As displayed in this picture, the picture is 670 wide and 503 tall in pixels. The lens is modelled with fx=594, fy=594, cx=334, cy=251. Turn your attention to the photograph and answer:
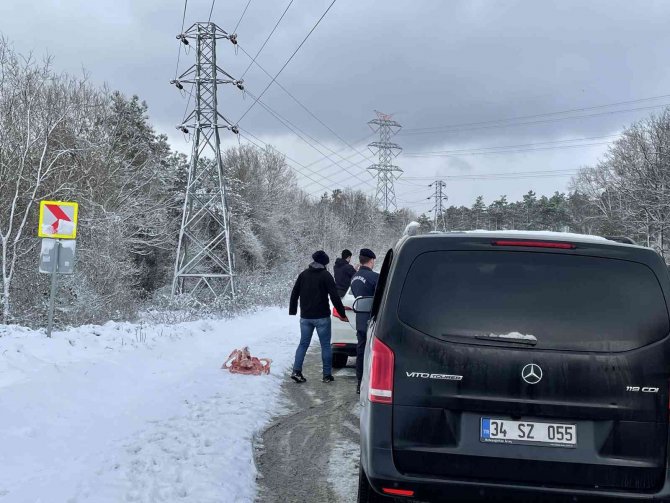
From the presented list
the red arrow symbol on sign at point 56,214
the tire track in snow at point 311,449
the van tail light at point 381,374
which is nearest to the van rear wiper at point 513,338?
the van tail light at point 381,374

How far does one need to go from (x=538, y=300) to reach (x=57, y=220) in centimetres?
880

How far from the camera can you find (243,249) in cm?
4244

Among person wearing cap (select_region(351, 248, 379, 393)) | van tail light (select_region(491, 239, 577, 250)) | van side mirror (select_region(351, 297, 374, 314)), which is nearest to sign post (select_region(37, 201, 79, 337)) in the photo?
person wearing cap (select_region(351, 248, 379, 393))

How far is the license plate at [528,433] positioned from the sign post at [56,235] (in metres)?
8.40

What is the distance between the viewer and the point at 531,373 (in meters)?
3.23

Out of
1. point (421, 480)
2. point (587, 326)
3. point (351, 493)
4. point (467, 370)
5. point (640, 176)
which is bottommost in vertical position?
point (351, 493)

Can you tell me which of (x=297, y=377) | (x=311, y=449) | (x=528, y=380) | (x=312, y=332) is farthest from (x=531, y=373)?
(x=297, y=377)

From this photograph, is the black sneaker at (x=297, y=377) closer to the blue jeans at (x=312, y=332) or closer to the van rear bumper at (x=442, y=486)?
the blue jeans at (x=312, y=332)

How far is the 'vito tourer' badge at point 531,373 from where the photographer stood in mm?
3221

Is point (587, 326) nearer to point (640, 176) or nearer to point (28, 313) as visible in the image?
point (28, 313)

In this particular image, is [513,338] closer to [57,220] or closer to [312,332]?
[312,332]

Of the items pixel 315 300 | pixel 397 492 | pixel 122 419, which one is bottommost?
pixel 122 419

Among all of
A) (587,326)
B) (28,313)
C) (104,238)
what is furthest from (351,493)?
(104,238)

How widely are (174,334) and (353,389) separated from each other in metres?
5.09
